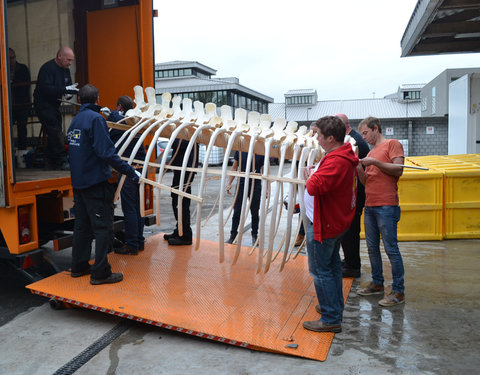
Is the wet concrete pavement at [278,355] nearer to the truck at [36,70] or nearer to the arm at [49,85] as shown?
the truck at [36,70]

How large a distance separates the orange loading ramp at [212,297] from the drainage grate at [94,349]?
0.64 ft

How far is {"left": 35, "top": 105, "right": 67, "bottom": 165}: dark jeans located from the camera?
6.06 m

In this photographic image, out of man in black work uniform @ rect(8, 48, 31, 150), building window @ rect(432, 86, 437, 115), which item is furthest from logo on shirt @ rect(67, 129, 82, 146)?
building window @ rect(432, 86, 437, 115)

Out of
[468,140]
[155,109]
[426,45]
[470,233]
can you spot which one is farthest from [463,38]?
[155,109]

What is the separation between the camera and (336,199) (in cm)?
344

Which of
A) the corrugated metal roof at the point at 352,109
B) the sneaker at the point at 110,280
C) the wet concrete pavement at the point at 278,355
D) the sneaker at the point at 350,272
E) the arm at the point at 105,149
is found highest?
the corrugated metal roof at the point at 352,109

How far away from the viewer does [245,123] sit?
14.8 ft

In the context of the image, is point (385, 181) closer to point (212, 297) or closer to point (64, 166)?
point (212, 297)

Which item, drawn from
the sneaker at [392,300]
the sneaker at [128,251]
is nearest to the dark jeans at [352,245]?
the sneaker at [392,300]

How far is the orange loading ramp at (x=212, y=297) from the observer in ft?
11.5

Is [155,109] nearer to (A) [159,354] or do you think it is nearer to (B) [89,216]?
(B) [89,216]

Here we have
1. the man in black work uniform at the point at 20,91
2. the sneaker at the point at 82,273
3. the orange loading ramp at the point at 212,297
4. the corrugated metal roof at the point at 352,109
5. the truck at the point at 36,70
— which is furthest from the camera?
the corrugated metal roof at the point at 352,109

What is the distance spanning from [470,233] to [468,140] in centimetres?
458

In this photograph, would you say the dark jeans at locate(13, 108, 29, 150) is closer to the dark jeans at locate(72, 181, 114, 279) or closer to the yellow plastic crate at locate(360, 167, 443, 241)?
the dark jeans at locate(72, 181, 114, 279)
